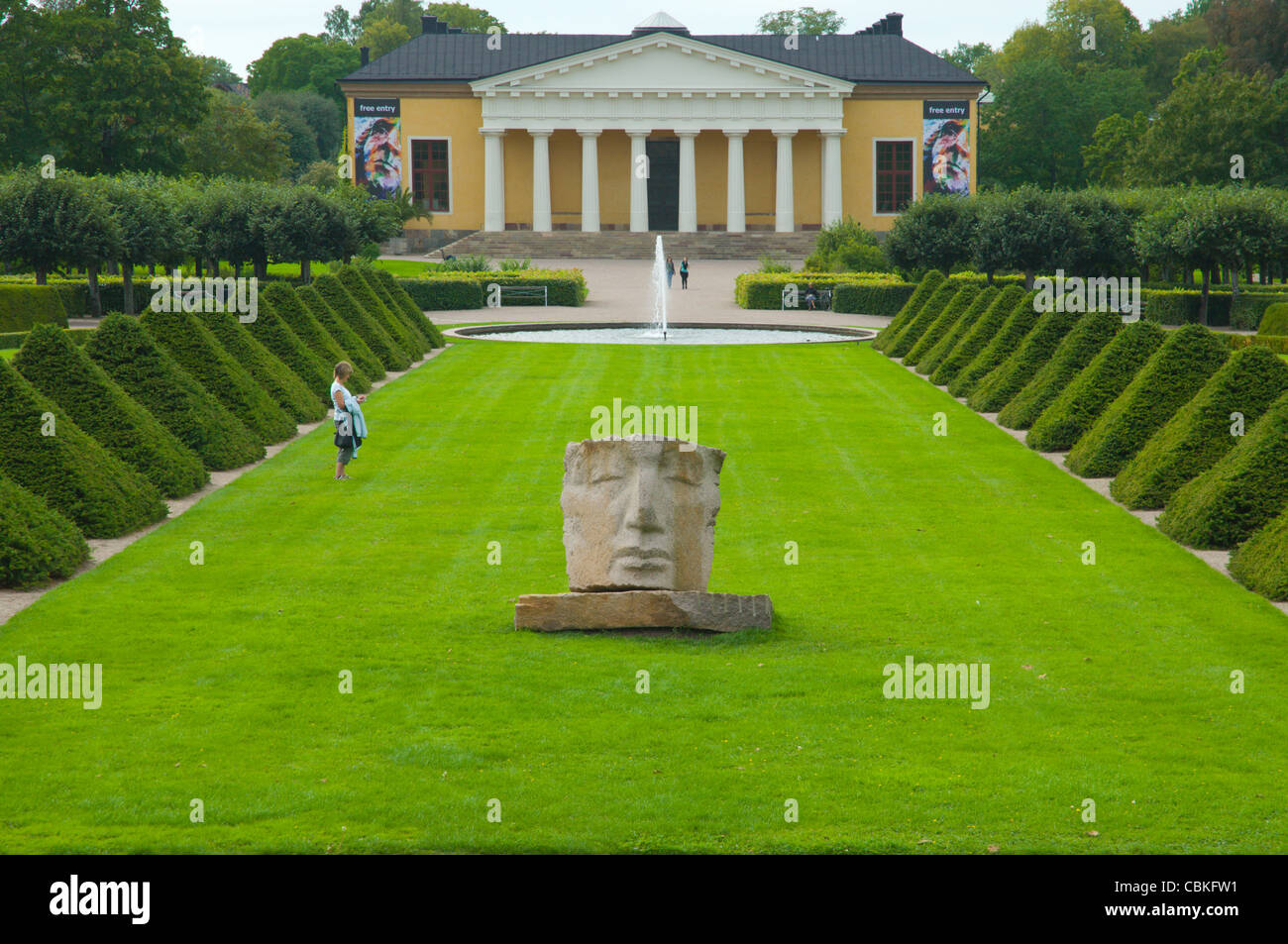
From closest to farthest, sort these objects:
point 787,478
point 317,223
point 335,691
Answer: point 335,691 < point 787,478 < point 317,223

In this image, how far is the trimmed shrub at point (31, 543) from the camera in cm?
1381

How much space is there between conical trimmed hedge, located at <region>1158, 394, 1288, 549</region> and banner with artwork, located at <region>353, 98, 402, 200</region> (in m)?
72.6

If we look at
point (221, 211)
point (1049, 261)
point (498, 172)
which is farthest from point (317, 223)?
point (498, 172)

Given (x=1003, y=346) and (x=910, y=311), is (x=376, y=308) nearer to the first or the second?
(x=910, y=311)

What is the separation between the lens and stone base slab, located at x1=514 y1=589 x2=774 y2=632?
486 inches

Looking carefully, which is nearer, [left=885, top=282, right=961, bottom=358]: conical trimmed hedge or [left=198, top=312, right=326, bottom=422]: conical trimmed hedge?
[left=198, top=312, right=326, bottom=422]: conical trimmed hedge

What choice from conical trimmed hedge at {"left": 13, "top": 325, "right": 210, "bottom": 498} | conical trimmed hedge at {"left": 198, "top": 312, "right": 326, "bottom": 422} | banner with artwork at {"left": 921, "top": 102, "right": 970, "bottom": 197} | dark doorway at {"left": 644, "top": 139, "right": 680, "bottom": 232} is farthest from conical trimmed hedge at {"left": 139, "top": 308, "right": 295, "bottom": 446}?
dark doorway at {"left": 644, "top": 139, "right": 680, "bottom": 232}

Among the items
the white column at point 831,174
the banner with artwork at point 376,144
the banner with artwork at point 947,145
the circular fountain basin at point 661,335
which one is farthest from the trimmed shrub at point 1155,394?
the banner with artwork at point 376,144

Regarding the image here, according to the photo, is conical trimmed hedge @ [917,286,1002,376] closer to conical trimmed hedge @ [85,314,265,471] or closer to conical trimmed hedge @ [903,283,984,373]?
conical trimmed hedge @ [903,283,984,373]

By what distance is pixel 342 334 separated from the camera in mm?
30672

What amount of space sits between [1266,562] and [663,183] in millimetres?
79204

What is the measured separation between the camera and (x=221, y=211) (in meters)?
50.3

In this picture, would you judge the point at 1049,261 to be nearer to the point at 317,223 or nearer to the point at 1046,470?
the point at 317,223

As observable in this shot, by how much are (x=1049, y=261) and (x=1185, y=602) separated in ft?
132
